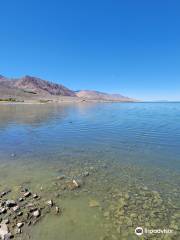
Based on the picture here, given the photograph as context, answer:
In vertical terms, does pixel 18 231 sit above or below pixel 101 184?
below

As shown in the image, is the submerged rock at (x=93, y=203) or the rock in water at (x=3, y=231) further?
the submerged rock at (x=93, y=203)

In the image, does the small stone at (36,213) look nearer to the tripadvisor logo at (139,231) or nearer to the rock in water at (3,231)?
the rock in water at (3,231)

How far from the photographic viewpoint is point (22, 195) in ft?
25.8

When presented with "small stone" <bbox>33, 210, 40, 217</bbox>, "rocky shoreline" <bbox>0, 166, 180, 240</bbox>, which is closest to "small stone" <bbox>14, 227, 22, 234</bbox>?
"rocky shoreline" <bbox>0, 166, 180, 240</bbox>

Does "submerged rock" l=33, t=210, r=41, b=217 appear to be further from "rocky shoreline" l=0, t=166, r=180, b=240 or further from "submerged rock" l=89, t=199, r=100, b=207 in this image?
"submerged rock" l=89, t=199, r=100, b=207

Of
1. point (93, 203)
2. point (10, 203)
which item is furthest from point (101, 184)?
point (10, 203)

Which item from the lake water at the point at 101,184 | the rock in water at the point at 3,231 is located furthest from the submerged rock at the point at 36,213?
the rock in water at the point at 3,231

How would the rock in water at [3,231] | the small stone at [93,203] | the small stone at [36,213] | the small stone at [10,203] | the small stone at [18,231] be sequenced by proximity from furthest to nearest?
1. the small stone at [93,203]
2. the small stone at [10,203]
3. the small stone at [36,213]
4. the small stone at [18,231]
5. the rock in water at [3,231]

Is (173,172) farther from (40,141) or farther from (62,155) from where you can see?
(40,141)

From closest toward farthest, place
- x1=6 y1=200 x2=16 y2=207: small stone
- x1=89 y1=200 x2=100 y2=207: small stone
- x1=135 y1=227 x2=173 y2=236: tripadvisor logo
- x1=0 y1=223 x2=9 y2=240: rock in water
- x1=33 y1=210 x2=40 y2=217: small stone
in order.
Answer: x1=0 y1=223 x2=9 y2=240: rock in water
x1=135 y1=227 x2=173 y2=236: tripadvisor logo
x1=33 y1=210 x2=40 y2=217: small stone
x1=6 y1=200 x2=16 y2=207: small stone
x1=89 y1=200 x2=100 y2=207: small stone

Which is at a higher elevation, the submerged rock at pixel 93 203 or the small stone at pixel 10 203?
the small stone at pixel 10 203

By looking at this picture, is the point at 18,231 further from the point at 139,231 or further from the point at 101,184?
the point at 101,184

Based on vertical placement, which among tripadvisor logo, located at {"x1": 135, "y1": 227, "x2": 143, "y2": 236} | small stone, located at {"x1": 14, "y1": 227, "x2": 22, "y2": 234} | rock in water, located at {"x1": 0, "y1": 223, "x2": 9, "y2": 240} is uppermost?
tripadvisor logo, located at {"x1": 135, "y1": 227, "x2": 143, "y2": 236}

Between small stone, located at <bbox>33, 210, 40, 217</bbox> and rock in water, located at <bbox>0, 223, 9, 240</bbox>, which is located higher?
small stone, located at <bbox>33, 210, 40, 217</bbox>
